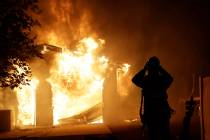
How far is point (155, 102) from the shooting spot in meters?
8.47

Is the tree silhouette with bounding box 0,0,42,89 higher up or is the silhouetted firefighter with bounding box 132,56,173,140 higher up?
the tree silhouette with bounding box 0,0,42,89

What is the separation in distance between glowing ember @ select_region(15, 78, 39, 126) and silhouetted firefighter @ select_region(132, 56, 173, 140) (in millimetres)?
27932

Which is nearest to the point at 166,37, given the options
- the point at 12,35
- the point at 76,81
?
the point at 76,81

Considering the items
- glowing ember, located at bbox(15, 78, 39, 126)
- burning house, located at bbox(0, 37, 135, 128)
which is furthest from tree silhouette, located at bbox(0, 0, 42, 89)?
glowing ember, located at bbox(15, 78, 39, 126)

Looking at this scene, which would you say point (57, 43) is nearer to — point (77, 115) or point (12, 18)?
point (77, 115)

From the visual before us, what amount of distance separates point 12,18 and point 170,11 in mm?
31968

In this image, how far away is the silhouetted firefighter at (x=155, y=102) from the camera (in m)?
8.38

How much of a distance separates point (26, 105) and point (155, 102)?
28.9 m

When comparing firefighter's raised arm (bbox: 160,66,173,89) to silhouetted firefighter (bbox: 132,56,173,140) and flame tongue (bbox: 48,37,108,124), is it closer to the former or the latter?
silhouetted firefighter (bbox: 132,56,173,140)

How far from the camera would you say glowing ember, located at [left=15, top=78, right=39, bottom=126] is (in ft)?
119

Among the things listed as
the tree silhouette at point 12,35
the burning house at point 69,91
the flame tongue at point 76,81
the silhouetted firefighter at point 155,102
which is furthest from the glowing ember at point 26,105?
the silhouetted firefighter at point 155,102

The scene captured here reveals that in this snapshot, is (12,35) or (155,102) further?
(12,35)

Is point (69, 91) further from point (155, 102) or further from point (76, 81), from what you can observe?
point (155, 102)

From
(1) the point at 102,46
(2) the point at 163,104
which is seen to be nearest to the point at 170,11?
(1) the point at 102,46
